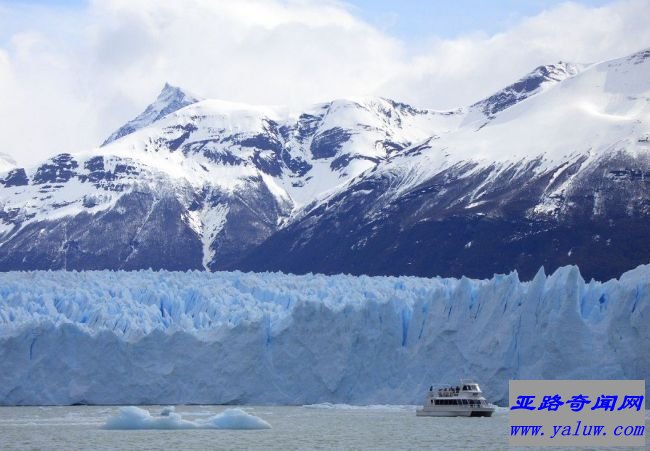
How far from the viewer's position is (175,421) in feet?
143

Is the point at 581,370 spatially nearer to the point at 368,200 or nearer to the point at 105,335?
the point at 105,335

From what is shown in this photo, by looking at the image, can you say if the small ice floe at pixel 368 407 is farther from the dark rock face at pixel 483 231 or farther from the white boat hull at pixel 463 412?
the dark rock face at pixel 483 231

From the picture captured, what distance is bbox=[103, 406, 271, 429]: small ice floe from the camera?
43.7 m

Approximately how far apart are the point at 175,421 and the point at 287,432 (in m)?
3.89

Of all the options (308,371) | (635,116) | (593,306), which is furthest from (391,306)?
(635,116)

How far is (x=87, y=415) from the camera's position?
5128 centimetres

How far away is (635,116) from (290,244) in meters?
46.4

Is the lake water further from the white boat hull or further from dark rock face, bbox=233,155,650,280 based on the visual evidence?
dark rock face, bbox=233,155,650,280

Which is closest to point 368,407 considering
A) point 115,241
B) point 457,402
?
point 457,402

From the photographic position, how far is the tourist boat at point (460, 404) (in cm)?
4966

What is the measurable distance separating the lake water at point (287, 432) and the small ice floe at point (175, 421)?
0.34 meters

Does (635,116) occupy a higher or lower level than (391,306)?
higher

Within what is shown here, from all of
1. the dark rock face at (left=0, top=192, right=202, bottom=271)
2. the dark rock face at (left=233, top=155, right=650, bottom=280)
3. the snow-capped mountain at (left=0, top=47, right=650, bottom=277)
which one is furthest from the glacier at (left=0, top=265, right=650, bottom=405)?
the dark rock face at (left=0, top=192, right=202, bottom=271)

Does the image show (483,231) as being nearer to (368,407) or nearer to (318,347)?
(318,347)
